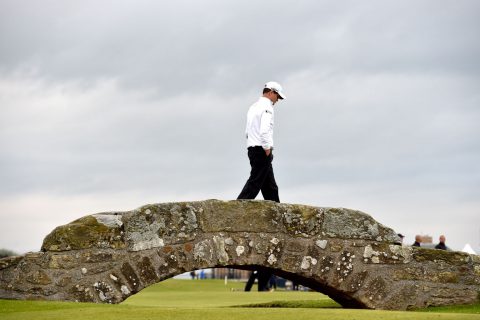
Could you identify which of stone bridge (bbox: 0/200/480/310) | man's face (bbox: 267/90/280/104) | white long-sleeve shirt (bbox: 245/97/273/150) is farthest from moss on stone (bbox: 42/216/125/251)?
man's face (bbox: 267/90/280/104)

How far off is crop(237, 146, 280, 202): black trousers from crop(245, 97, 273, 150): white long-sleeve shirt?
12 centimetres

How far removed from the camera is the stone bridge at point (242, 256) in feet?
42.4

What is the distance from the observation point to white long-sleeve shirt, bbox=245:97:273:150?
1381cm

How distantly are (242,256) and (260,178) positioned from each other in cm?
125

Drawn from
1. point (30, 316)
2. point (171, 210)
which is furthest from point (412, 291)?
point (30, 316)

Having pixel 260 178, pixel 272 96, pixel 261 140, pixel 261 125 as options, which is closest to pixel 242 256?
pixel 260 178

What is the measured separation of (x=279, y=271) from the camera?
1384cm

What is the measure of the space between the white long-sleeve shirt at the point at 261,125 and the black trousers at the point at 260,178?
117 mm

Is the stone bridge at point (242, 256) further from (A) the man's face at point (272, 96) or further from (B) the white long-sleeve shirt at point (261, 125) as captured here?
(A) the man's face at point (272, 96)

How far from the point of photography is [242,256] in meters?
13.5

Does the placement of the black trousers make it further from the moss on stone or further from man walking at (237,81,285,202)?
the moss on stone

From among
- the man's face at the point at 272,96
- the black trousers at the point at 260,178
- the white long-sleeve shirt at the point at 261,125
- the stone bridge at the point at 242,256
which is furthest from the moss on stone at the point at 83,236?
the man's face at the point at 272,96

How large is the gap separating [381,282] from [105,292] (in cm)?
406

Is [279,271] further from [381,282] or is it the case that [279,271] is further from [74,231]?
[74,231]
